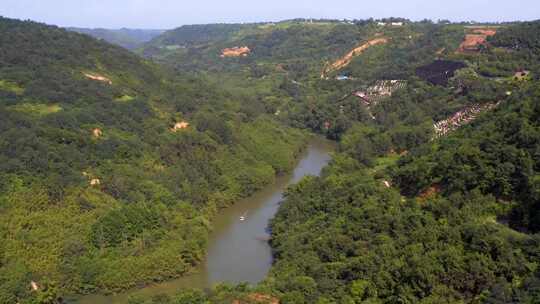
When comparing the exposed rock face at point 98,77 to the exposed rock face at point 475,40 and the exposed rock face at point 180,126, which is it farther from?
the exposed rock face at point 475,40

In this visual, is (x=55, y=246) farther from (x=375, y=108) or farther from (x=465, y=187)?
(x=375, y=108)

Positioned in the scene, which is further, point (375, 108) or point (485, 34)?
point (485, 34)

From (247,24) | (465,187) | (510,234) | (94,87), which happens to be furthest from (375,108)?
(247,24)

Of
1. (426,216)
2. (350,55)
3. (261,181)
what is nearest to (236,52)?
(350,55)

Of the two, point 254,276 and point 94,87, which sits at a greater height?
point 94,87

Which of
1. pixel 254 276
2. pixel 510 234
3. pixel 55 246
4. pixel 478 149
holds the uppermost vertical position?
pixel 478 149

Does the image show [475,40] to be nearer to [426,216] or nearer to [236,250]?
[236,250]

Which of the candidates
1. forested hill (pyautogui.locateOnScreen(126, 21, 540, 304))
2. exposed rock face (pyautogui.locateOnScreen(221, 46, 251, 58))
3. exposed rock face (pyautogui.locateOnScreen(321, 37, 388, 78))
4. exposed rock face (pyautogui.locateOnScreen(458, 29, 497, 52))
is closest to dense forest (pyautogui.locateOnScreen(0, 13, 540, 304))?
forested hill (pyautogui.locateOnScreen(126, 21, 540, 304))
